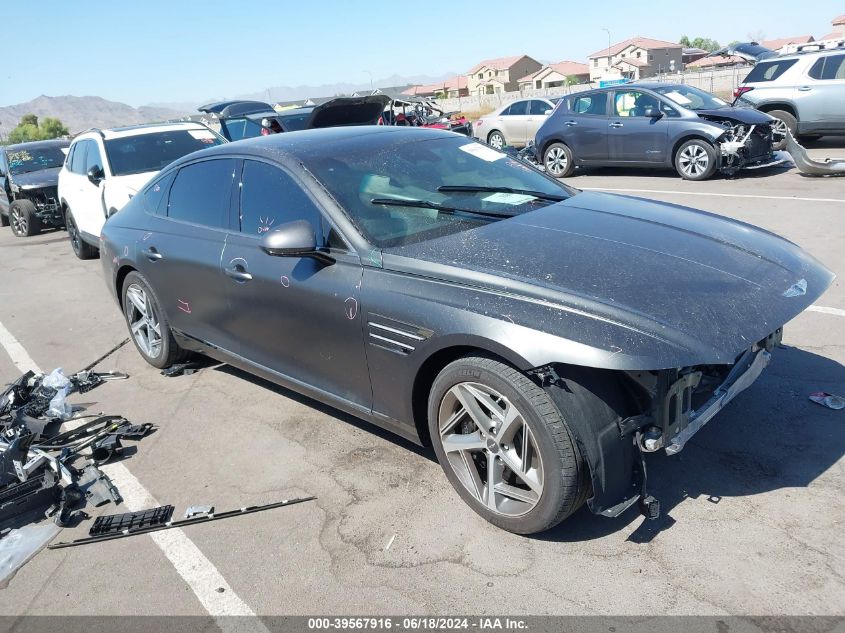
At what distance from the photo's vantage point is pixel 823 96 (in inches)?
521

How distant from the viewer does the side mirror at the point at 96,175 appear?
9.34m

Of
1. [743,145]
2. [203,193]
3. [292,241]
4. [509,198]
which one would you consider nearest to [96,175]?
[203,193]

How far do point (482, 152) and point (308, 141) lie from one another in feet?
3.63

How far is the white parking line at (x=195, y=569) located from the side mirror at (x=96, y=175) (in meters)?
6.22

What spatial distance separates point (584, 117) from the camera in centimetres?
1332

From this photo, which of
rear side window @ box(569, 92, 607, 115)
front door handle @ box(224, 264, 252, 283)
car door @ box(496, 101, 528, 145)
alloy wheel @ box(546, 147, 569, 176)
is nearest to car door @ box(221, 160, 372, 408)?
front door handle @ box(224, 264, 252, 283)

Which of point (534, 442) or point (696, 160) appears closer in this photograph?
point (534, 442)

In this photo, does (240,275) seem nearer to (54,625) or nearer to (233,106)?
(54,625)

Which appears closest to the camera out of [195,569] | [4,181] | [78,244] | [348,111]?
[195,569]

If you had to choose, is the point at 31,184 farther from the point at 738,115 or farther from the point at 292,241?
the point at 738,115

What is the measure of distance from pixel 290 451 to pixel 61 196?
868 cm

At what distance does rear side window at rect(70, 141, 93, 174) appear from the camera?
10.1 meters

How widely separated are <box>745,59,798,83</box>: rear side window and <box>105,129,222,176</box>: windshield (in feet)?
35.2

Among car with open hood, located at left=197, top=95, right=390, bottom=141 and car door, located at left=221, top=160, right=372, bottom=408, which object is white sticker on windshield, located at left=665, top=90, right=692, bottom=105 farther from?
car door, located at left=221, top=160, right=372, bottom=408
